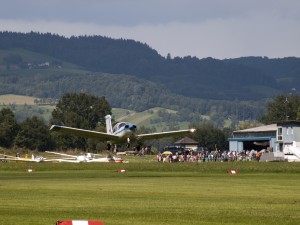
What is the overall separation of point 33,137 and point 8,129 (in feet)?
18.2

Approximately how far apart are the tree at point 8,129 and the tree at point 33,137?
5.21ft

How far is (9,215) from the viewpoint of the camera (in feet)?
90.7

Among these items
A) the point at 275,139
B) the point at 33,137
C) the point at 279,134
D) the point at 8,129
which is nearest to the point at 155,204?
the point at 279,134

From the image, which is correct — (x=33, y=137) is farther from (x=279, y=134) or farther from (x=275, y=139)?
(x=279, y=134)

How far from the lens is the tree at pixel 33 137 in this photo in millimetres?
176000

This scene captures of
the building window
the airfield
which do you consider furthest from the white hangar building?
the airfield

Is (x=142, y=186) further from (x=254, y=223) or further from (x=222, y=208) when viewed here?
(x=254, y=223)

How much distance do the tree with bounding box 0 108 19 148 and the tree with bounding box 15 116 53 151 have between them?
62.5 inches

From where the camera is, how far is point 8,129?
574ft

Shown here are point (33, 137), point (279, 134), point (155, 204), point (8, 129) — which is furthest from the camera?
point (33, 137)

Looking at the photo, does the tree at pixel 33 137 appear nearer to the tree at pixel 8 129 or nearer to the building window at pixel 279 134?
the tree at pixel 8 129

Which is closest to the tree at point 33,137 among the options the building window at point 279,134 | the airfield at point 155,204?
the building window at point 279,134

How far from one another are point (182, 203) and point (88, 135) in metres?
66.0

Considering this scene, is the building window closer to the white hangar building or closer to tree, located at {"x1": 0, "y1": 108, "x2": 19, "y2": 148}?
the white hangar building
